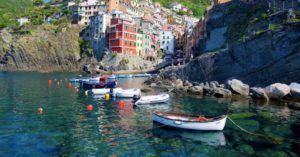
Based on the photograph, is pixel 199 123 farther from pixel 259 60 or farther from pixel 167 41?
pixel 167 41

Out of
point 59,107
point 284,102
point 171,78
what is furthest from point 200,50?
point 59,107

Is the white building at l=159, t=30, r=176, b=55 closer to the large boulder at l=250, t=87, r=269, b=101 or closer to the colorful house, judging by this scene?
the colorful house

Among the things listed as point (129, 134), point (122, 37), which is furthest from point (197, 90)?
point (122, 37)

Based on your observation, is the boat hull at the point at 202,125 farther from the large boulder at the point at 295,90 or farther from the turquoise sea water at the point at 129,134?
the large boulder at the point at 295,90

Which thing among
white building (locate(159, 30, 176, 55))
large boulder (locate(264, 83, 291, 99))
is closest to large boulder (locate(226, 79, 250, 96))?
Result: large boulder (locate(264, 83, 291, 99))

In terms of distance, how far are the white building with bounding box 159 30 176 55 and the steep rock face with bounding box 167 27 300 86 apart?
224 feet

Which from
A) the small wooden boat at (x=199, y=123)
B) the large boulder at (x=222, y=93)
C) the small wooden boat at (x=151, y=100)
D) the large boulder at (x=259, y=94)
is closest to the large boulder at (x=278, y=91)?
the large boulder at (x=259, y=94)

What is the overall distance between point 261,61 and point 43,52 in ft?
309

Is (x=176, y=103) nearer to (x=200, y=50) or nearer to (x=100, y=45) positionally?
(x=200, y=50)

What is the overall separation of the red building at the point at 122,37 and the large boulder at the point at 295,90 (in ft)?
233

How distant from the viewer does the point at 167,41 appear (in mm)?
125562

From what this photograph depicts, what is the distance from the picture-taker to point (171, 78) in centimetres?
6669

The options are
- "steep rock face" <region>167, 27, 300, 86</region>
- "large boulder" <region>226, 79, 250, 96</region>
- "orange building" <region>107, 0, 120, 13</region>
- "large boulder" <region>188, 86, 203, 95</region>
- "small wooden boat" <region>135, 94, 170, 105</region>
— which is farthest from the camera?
"orange building" <region>107, 0, 120, 13</region>

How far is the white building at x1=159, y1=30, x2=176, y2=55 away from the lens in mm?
125500
